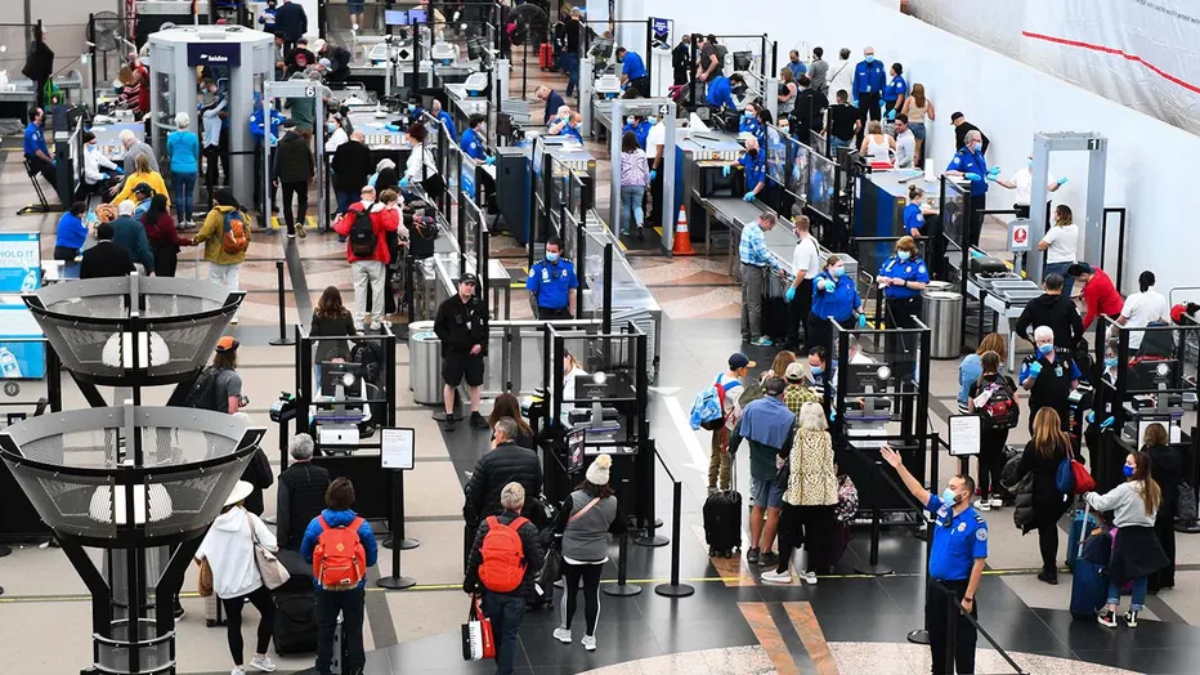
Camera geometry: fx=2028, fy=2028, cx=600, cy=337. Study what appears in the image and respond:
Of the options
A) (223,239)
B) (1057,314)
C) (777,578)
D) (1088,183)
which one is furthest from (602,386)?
(1088,183)

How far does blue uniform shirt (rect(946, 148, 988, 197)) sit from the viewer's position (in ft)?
82.2

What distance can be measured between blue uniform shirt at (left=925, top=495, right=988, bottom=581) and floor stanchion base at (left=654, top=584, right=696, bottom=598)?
7.52 ft

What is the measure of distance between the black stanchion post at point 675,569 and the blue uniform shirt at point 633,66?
22.2 metres

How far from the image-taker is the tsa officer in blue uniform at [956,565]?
12250mm

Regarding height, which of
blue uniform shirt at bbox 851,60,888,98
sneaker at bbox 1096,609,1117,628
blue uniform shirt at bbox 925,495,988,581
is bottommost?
sneaker at bbox 1096,609,1117,628

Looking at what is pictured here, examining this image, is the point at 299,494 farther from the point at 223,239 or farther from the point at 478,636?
the point at 223,239

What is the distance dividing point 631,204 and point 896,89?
7.05 metres

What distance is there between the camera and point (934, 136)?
3103cm

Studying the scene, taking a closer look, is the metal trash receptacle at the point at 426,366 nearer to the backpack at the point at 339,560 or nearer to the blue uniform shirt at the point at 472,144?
the backpack at the point at 339,560

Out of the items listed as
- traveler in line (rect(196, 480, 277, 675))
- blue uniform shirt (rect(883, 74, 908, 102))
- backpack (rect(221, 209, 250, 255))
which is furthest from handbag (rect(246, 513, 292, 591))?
blue uniform shirt (rect(883, 74, 908, 102))

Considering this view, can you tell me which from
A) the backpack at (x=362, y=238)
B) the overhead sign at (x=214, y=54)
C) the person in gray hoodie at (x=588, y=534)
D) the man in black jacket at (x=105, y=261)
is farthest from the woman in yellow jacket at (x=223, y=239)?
the person in gray hoodie at (x=588, y=534)

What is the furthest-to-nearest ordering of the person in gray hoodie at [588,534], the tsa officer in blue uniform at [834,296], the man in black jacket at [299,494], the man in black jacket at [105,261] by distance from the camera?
the tsa officer in blue uniform at [834,296]
the man in black jacket at [105,261]
the man in black jacket at [299,494]
the person in gray hoodie at [588,534]

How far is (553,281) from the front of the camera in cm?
1991

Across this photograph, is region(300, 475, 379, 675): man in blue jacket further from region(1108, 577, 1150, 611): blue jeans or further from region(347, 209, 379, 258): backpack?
region(347, 209, 379, 258): backpack
